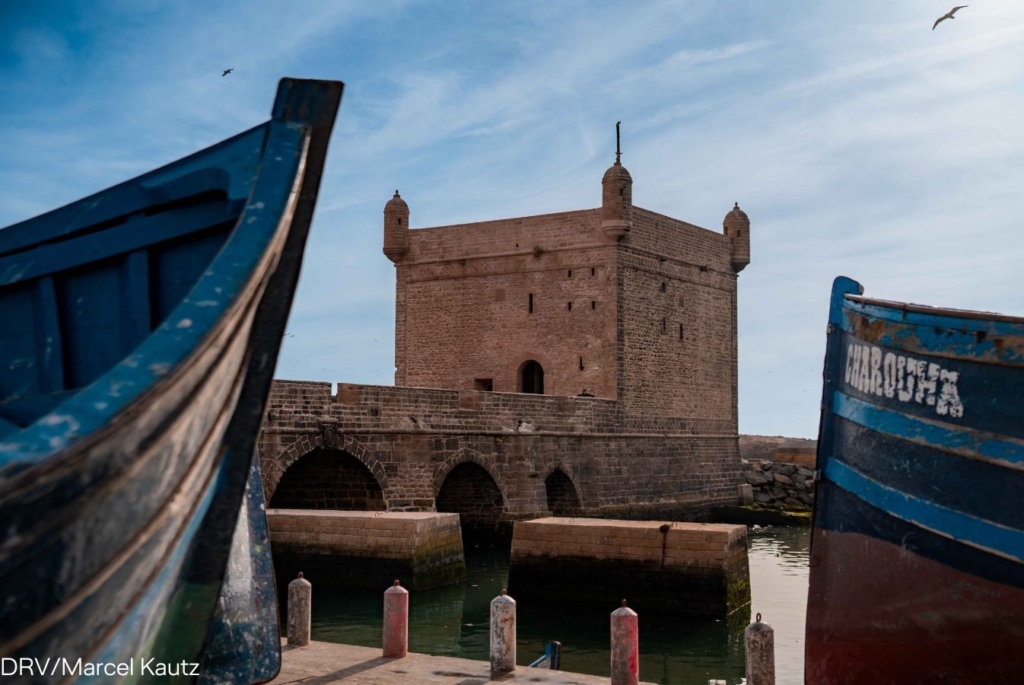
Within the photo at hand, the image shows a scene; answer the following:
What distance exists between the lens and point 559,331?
27.3 meters

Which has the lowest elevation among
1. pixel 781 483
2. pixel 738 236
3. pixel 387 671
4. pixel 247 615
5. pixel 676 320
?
pixel 781 483

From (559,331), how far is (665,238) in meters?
4.10

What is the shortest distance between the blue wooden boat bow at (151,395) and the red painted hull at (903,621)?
3.56 m

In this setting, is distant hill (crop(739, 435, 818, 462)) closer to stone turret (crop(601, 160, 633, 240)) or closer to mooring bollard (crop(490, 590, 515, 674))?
stone turret (crop(601, 160, 633, 240))

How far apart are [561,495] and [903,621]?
1762 cm

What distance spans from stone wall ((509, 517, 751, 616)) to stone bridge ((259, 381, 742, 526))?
467 centimetres

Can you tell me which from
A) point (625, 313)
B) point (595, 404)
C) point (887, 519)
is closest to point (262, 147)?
point (887, 519)

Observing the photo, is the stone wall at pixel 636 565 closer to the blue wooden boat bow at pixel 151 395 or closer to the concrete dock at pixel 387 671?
the concrete dock at pixel 387 671

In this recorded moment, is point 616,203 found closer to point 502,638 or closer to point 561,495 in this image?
point 561,495

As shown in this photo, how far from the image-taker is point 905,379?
247 inches

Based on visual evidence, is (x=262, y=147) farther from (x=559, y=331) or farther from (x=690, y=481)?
(x=690, y=481)

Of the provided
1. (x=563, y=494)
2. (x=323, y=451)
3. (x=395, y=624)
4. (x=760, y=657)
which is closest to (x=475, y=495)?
(x=563, y=494)

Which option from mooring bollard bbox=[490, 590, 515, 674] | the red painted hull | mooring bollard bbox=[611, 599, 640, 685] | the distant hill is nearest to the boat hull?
the red painted hull

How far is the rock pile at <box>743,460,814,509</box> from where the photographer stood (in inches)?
1208
